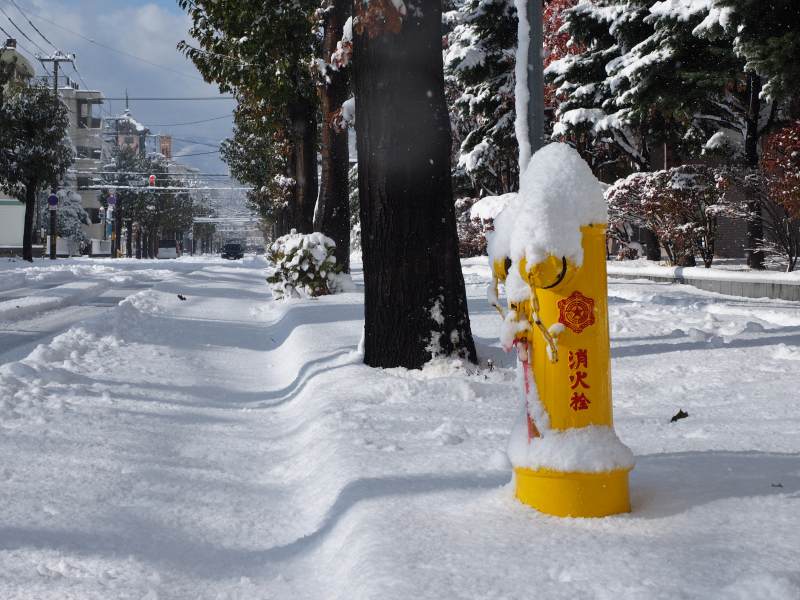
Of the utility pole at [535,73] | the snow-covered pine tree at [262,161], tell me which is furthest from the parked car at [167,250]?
the utility pole at [535,73]

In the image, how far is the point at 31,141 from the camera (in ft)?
145

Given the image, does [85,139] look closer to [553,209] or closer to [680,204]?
[680,204]

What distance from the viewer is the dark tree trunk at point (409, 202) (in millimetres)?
7016

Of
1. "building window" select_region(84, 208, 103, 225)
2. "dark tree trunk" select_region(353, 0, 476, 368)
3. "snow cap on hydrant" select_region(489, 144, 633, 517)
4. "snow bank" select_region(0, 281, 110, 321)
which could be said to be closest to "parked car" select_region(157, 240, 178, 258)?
"building window" select_region(84, 208, 103, 225)

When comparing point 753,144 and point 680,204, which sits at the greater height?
point 753,144

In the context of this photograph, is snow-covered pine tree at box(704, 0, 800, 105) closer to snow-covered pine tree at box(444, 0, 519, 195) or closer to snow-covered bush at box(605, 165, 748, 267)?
snow-covered bush at box(605, 165, 748, 267)

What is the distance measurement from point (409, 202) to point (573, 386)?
3.87 m

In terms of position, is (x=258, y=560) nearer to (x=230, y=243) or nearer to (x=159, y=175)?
(x=230, y=243)

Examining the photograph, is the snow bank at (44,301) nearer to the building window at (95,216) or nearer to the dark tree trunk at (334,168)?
the dark tree trunk at (334,168)

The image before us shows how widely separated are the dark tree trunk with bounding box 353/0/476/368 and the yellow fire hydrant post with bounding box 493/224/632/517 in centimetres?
350

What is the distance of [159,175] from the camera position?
98.8 m

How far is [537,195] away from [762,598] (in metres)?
1.75

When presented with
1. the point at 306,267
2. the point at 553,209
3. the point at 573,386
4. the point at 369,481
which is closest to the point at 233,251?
the point at 306,267

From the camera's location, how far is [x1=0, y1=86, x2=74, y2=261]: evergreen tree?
143ft
